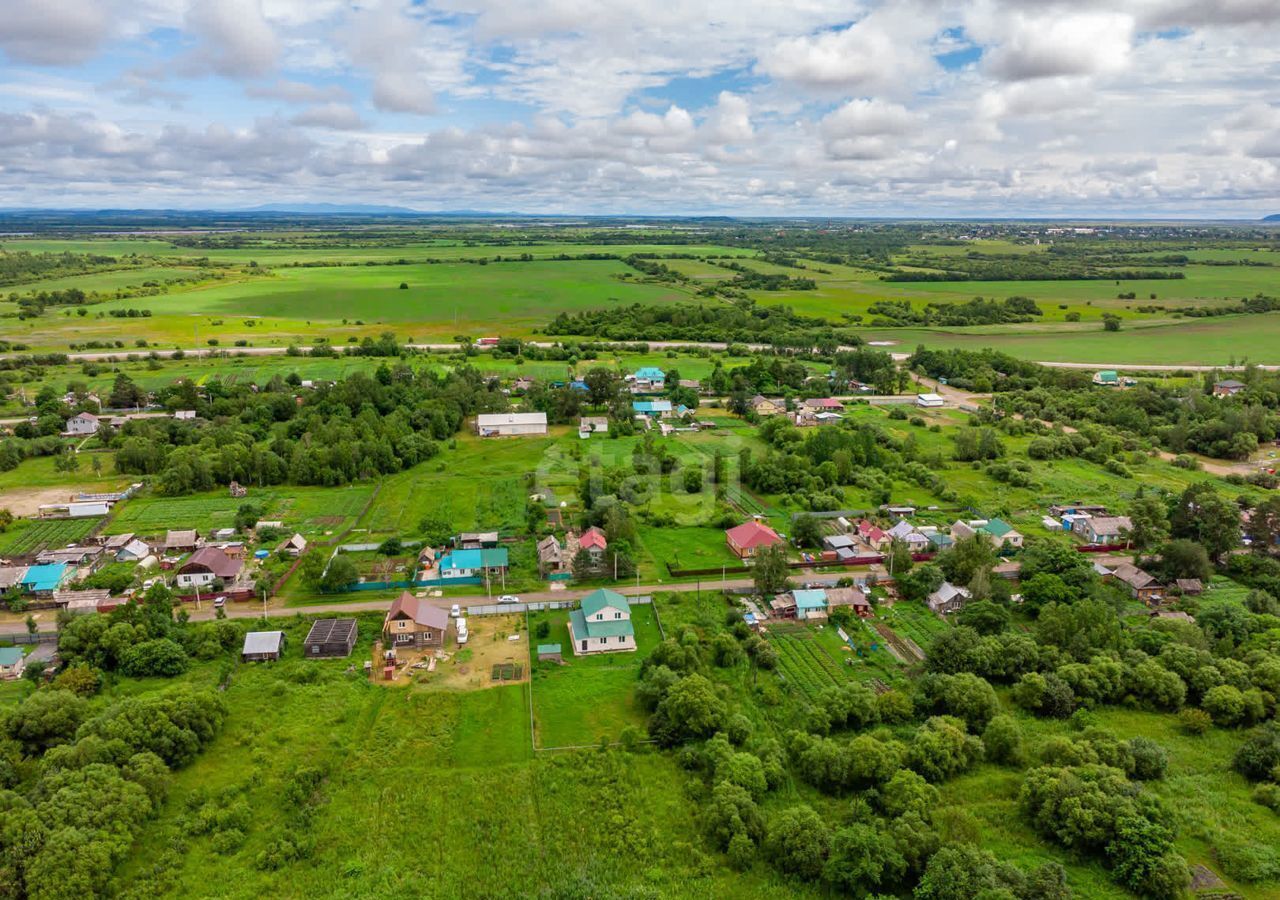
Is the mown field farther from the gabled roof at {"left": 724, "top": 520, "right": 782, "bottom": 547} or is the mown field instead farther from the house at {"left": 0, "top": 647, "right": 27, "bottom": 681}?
the house at {"left": 0, "top": 647, "right": 27, "bottom": 681}

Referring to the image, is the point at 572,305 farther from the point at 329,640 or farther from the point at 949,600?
the point at 329,640

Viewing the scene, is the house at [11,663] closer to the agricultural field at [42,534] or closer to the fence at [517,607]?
the agricultural field at [42,534]

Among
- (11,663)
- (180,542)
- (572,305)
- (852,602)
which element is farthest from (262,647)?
(572,305)

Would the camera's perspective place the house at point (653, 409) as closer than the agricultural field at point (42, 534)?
No

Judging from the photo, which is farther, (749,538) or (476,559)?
(749,538)

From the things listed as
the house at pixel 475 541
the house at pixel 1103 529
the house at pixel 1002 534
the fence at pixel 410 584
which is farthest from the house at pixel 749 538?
the house at pixel 1103 529

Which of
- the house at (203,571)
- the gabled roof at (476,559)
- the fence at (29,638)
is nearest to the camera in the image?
the fence at (29,638)

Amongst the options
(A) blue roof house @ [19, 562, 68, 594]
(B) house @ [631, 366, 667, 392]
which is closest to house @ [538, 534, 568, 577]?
(A) blue roof house @ [19, 562, 68, 594]
